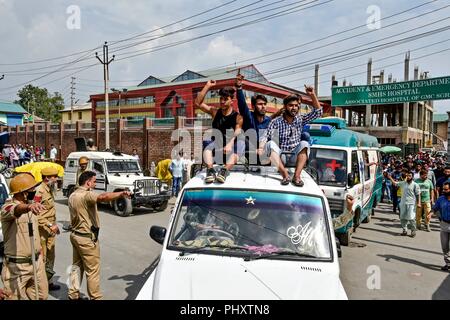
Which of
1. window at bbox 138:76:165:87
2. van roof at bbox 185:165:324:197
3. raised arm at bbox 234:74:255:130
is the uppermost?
window at bbox 138:76:165:87

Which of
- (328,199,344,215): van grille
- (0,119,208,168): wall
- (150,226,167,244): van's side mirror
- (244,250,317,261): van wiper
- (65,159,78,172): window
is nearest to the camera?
(244,250,317,261): van wiper

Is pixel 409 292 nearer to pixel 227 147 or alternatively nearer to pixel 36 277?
pixel 227 147

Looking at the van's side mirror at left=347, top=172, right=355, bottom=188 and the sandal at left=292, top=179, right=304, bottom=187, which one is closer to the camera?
the sandal at left=292, top=179, right=304, bottom=187

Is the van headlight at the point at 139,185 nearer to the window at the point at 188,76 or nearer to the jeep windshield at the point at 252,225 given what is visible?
the jeep windshield at the point at 252,225

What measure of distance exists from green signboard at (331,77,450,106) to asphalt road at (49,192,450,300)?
6.50m

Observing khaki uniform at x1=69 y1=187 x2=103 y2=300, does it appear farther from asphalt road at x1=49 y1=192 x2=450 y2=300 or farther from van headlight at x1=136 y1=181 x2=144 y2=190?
van headlight at x1=136 y1=181 x2=144 y2=190

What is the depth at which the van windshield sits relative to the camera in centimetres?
839

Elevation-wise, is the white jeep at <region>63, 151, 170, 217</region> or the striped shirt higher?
the striped shirt

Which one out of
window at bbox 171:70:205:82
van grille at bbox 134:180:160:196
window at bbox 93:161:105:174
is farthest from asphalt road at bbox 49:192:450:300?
window at bbox 171:70:205:82

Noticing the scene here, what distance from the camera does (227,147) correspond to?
4875 millimetres

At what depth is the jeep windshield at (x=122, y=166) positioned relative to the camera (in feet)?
41.4

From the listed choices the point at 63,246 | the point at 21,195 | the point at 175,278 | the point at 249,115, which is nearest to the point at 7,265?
the point at 21,195

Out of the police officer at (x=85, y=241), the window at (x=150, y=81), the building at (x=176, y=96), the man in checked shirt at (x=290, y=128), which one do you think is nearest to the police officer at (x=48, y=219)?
the police officer at (x=85, y=241)

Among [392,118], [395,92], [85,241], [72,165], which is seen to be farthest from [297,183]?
[392,118]
